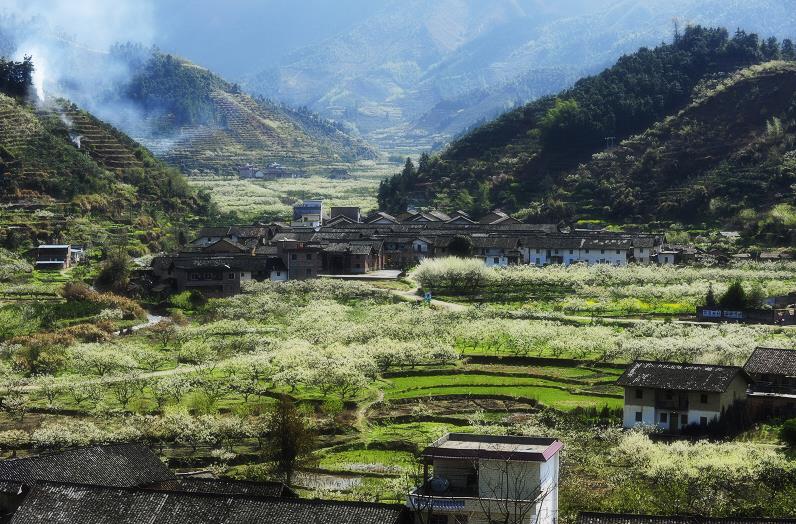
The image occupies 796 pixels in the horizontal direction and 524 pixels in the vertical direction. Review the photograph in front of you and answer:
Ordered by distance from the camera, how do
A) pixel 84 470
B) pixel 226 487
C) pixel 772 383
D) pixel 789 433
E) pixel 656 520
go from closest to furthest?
pixel 656 520 < pixel 226 487 < pixel 84 470 < pixel 789 433 < pixel 772 383

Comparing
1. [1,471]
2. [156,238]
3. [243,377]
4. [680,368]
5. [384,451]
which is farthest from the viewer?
[156,238]

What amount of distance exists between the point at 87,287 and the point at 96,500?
46781 mm

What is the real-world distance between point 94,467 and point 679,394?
19.3 metres

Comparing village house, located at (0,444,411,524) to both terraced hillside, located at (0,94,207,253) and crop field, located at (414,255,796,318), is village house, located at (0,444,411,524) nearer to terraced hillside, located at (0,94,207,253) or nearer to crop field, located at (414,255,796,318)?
Answer: crop field, located at (414,255,796,318)

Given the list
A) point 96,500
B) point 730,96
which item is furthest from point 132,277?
point 730,96

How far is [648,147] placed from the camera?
372 feet

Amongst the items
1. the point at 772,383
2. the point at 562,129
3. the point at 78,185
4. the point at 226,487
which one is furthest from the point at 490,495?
the point at 562,129

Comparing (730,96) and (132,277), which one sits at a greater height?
(730,96)

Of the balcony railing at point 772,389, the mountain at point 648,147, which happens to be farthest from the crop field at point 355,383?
the mountain at point 648,147

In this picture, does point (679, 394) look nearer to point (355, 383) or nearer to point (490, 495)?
point (355, 383)

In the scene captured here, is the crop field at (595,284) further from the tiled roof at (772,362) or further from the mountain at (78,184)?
the mountain at (78,184)

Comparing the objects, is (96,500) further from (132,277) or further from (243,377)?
(132,277)

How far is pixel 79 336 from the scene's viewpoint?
6031 cm

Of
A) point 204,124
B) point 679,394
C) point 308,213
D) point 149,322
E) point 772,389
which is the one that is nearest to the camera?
point 679,394
